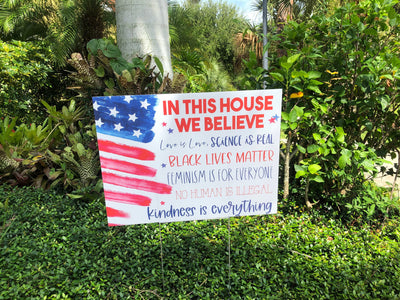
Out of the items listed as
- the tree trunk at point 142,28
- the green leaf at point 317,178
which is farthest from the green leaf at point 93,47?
the green leaf at point 317,178

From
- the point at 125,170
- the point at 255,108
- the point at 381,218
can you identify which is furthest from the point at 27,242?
the point at 381,218

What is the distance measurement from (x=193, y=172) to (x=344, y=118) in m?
1.80

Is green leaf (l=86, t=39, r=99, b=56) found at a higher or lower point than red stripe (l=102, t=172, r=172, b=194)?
higher

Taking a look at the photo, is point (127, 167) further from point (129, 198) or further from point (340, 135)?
point (340, 135)

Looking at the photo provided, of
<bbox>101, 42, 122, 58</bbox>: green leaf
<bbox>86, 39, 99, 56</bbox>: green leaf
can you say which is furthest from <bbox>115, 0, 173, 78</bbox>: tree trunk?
<bbox>86, 39, 99, 56</bbox>: green leaf

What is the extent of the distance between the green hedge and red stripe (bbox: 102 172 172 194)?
0.56 metres

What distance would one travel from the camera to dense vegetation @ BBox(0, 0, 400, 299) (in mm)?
2109

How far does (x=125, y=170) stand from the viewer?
203 cm

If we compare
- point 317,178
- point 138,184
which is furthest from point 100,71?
point 317,178

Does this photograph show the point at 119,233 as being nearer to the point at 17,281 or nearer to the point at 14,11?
the point at 17,281

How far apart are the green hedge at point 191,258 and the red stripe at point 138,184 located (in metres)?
0.56

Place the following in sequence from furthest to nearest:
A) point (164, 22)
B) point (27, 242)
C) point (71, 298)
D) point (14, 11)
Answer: point (14, 11) < point (164, 22) < point (27, 242) < point (71, 298)

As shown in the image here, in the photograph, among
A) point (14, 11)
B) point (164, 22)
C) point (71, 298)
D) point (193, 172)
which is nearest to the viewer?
point (71, 298)

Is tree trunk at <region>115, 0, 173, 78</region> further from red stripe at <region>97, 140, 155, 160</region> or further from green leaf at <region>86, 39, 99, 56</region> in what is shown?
red stripe at <region>97, 140, 155, 160</region>
